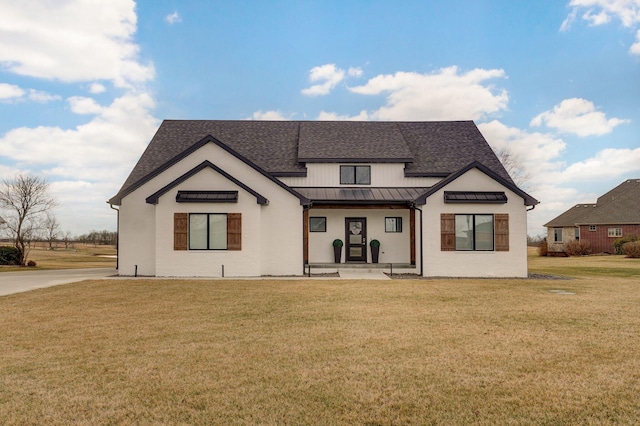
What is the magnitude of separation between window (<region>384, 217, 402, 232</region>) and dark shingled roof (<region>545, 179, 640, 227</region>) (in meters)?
29.3

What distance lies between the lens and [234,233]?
17641 millimetres

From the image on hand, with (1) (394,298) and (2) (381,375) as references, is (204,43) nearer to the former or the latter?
(1) (394,298)

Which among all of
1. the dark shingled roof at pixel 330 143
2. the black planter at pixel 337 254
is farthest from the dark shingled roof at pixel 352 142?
the black planter at pixel 337 254

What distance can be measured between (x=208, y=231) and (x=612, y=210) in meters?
40.2

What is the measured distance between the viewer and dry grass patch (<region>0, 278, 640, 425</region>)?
4.55m

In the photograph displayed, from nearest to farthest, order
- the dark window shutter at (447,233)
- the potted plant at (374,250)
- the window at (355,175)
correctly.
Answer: the dark window shutter at (447,233) → the potted plant at (374,250) → the window at (355,175)

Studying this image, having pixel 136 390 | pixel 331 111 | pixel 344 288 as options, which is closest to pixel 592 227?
pixel 331 111

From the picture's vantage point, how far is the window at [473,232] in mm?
17984

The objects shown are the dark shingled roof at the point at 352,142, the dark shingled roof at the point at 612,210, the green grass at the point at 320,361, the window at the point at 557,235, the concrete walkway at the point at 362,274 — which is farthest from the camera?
the window at the point at 557,235

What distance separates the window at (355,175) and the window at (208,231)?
7195 millimetres

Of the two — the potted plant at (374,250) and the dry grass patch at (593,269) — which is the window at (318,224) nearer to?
the potted plant at (374,250)

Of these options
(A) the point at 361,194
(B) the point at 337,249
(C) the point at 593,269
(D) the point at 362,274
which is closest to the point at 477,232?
(D) the point at 362,274

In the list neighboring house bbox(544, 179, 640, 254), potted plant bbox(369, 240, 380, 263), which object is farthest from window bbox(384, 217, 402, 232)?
neighboring house bbox(544, 179, 640, 254)

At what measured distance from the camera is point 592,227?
40.8 m
